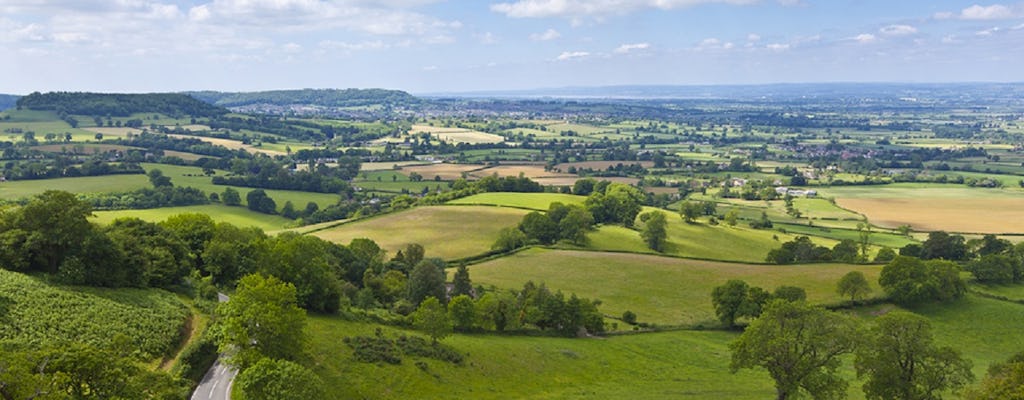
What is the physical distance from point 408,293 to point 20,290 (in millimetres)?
38599

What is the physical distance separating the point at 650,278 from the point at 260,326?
215ft

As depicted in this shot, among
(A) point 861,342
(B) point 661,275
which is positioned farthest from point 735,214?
(A) point 861,342

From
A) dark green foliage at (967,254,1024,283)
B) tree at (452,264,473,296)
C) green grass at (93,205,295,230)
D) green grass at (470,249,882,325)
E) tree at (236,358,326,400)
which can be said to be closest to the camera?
tree at (236,358,326,400)

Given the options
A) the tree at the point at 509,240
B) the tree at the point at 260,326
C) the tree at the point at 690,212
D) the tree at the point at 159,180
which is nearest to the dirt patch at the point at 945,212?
the tree at the point at 690,212

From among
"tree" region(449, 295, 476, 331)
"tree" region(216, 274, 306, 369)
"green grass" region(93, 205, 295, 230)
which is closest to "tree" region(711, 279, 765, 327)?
"tree" region(449, 295, 476, 331)

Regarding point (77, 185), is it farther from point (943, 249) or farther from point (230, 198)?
point (943, 249)

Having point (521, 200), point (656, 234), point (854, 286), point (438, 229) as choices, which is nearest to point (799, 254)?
point (656, 234)

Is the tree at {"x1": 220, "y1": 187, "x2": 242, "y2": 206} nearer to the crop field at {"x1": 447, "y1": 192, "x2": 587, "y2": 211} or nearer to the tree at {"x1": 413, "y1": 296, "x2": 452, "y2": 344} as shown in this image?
the crop field at {"x1": 447, "y1": 192, "x2": 587, "y2": 211}

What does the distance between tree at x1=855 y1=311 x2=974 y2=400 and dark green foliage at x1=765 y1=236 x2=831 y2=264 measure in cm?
6313

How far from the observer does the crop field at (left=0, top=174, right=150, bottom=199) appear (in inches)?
5989

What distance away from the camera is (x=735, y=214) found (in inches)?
5605

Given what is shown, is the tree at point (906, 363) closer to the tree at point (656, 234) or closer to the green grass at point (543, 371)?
the green grass at point (543, 371)

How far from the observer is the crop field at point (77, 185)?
499 ft

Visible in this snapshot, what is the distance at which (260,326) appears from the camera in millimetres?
42938
